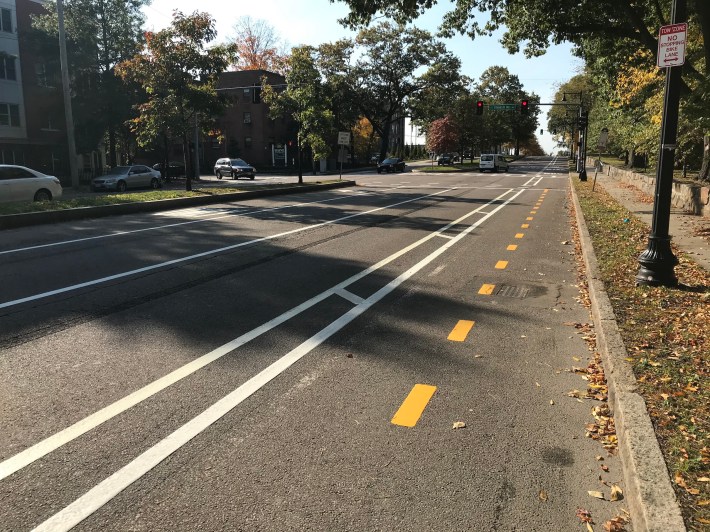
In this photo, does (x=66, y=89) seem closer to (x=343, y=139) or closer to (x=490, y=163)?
(x=343, y=139)

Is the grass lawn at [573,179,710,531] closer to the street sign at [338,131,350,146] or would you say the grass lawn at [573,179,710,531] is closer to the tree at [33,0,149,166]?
the street sign at [338,131,350,146]

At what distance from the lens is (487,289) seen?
7715mm

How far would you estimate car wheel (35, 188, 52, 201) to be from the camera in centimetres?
2047

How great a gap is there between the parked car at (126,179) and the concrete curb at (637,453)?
29.3 metres

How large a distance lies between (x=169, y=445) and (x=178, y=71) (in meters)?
22.7

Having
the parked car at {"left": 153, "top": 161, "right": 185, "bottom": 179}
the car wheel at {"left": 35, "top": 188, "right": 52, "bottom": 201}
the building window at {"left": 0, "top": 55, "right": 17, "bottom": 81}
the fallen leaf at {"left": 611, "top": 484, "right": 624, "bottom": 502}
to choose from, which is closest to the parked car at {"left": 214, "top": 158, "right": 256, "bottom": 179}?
the parked car at {"left": 153, "top": 161, "right": 185, "bottom": 179}

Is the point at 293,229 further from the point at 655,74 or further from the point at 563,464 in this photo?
the point at 655,74

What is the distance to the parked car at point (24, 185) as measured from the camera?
63.3 ft

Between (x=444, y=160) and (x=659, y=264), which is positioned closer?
(x=659, y=264)

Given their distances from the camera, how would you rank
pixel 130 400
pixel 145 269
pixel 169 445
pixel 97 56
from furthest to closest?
pixel 97 56 → pixel 145 269 → pixel 130 400 → pixel 169 445

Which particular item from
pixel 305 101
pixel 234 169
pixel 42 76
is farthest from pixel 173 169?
pixel 305 101

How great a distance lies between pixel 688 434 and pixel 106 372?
4285 millimetres

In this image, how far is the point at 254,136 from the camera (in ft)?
211

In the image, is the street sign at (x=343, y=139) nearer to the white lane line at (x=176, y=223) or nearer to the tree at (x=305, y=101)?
the tree at (x=305, y=101)
